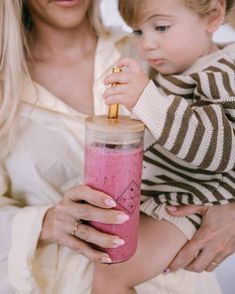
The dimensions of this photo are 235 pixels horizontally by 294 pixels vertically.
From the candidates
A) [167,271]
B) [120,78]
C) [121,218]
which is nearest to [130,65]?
[120,78]

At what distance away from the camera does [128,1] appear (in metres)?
1.05

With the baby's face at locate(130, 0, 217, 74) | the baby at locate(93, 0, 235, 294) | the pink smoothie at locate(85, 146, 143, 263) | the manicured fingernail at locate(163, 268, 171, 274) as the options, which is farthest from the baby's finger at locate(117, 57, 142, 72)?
the manicured fingernail at locate(163, 268, 171, 274)

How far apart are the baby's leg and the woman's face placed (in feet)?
1.88

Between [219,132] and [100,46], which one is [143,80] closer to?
[219,132]

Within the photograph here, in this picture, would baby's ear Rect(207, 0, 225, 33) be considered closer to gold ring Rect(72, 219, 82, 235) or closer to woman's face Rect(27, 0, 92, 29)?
woman's face Rect(27, 0, 92, 29)

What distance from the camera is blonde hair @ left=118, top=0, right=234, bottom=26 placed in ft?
3.30

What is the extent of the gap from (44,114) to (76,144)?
12 cm

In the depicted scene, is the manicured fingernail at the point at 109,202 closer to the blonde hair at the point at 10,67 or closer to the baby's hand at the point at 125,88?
the baby's hand at the point at 125,88

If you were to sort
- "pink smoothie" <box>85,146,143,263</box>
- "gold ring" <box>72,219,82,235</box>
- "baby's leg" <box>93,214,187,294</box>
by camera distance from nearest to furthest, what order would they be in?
"pink smoothie" <box>85,146,143,263</box>
"gold ring" <box>72,219,82,235</box>
"baby's leg" <box>93,214,187,294</box>

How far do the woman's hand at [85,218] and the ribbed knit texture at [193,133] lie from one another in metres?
0.15

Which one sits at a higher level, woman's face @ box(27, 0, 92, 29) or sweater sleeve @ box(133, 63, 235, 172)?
woman's face @ box(27, 0, 92, 29)

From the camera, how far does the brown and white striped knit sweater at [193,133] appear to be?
78 cm

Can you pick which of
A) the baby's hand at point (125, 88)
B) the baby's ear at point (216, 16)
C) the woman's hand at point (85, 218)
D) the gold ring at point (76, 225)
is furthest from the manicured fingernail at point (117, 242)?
the baby's ear at point (216, 16)

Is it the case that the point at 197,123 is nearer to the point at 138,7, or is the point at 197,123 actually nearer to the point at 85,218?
the point at 85,218
